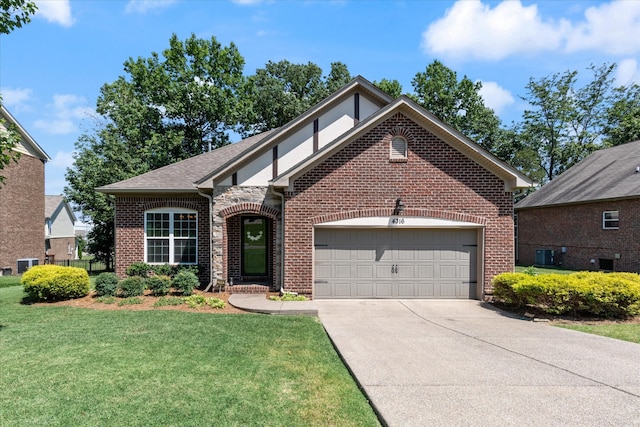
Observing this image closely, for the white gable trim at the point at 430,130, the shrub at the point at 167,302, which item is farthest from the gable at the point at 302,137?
the shrub at the point at 167,302

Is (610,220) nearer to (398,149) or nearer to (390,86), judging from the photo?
(398,149)

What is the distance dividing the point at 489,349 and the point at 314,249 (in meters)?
5.62

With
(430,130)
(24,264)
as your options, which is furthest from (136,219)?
(24,264)

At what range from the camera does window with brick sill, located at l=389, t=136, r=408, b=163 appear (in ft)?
36.5

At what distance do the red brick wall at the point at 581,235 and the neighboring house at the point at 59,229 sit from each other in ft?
129

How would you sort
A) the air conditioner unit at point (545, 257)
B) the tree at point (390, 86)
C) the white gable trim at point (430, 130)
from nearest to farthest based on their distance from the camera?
the white gable trim at point (430, 130) < the air conditioner unit at point (545, 257) < the tree at point (390, 86)

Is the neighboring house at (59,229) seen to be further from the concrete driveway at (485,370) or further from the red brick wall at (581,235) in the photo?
the red brick wall at (581,235)

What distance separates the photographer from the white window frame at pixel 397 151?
1112 centimetres

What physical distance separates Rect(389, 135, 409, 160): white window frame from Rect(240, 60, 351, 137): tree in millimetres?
22469

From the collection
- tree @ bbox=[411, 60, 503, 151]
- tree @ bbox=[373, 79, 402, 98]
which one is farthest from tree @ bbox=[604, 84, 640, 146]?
tree @ bbox=[373, 79, 402, 98]

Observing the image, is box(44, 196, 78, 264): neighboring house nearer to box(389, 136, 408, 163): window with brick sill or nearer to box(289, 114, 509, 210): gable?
box(289, 114, 509, 210): gable

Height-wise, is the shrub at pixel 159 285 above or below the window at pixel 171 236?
below

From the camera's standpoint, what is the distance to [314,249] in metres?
11.2

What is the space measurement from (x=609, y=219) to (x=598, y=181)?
2951 millimetres
